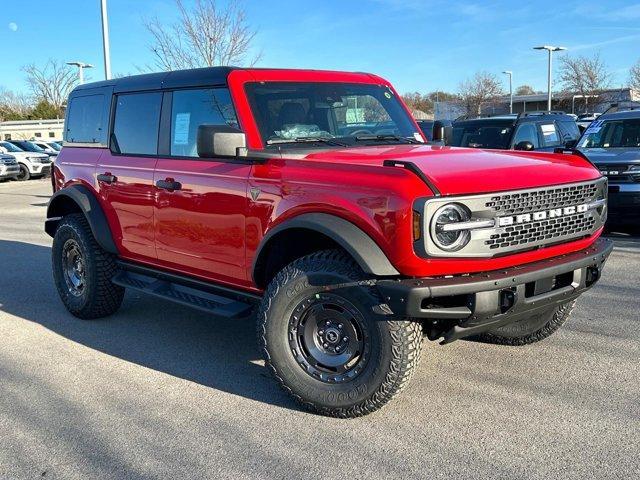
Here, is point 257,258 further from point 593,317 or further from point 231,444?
point 593,317

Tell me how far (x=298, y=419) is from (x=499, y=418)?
1.13 meters

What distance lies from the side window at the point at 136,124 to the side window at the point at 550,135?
26.1 ft

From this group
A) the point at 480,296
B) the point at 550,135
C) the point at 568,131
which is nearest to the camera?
the point at 480,296

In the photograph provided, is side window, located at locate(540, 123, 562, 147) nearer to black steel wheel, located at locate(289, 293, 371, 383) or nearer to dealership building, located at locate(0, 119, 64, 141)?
black steel wheel, located at locate(289, 293, 371, 383)

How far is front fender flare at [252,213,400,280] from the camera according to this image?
3246 mm

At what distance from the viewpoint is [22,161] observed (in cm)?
2559

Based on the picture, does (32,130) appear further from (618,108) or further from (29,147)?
(618,108)

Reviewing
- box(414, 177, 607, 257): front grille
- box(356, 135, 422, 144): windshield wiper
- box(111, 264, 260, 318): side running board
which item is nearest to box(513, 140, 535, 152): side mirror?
box(356, 135, 422, 144): windshield wiper

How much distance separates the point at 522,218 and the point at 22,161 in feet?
85.2

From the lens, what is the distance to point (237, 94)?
Answer: 4.23 m

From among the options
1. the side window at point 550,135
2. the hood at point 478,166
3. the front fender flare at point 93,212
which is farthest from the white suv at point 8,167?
the hood at point 478,166

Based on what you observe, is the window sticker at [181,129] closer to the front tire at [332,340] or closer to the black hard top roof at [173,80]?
the black hard top roof at [173,80]

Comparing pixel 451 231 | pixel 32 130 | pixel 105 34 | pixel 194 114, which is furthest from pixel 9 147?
pixel 32 130

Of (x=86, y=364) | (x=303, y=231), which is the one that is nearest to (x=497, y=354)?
(x=303, y=231)
